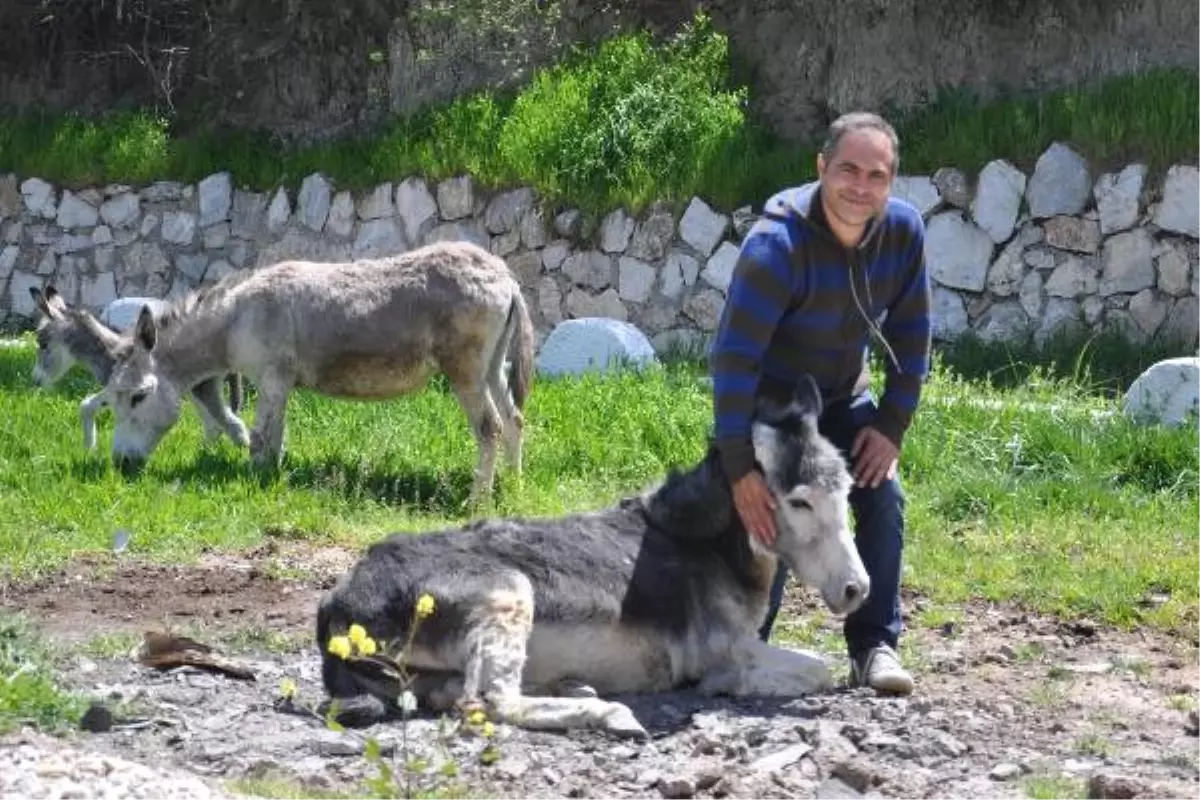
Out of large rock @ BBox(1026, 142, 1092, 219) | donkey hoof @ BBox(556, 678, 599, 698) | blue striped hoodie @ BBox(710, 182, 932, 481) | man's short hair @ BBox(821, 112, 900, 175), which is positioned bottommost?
donkey hoof @ BBox(556, 678, 599, 698)

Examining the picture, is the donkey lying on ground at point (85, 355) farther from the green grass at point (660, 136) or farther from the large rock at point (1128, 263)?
the large rock at point (1128, 263)

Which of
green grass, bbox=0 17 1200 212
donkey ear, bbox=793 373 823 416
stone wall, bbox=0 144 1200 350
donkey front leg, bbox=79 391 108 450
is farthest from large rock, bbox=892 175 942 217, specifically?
donkey ear, bbox=793 373 823 416

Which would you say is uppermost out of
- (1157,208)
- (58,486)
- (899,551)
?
(1157,208)

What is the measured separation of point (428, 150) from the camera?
18.1m

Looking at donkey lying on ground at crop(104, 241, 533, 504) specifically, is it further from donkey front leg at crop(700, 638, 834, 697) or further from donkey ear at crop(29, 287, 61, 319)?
donkey front leg at crop(700, 638, 834, 697)

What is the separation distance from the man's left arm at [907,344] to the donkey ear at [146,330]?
259 inches

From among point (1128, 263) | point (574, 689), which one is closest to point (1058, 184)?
point (1128, 263)

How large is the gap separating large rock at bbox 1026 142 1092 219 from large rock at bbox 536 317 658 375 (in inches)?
121

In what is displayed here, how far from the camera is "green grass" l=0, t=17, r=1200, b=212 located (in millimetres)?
14938

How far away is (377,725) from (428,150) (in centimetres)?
1199

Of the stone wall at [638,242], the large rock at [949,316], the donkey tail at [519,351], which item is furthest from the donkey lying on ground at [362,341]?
the stone wall at [638,242]

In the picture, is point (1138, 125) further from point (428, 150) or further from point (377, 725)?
point (377, 725)

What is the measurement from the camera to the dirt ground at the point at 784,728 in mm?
6000

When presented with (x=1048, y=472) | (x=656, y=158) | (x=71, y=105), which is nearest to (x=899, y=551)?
(x=1048, y=472)
